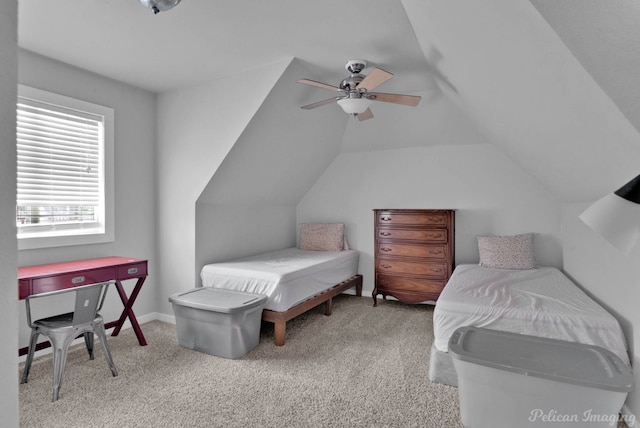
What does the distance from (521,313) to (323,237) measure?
2.88m

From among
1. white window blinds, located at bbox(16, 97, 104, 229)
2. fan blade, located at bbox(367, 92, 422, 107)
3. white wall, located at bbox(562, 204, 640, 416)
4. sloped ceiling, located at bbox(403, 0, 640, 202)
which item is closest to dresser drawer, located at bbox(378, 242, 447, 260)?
white wall, located at bbox(562, 204, 640, 416)

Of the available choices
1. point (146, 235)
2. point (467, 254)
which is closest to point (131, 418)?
point (146, 235)

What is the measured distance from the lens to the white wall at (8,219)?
121 cm

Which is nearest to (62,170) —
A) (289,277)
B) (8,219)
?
(8,219)

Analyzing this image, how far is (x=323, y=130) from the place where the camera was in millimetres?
4258

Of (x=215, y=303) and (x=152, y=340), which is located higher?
(x=215, y=303)

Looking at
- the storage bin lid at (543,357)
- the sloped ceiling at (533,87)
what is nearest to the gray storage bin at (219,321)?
the storage bin lid at (543,357)

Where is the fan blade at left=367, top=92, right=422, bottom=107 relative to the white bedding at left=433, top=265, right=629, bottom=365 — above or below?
above

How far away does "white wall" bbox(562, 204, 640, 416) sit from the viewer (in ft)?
6.15

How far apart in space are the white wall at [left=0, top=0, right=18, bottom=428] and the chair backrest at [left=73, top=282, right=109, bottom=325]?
103 cm

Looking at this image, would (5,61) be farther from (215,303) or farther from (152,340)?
(152,340)

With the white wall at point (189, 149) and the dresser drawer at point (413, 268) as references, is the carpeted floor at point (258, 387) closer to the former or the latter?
the white wall at point (189, 149)

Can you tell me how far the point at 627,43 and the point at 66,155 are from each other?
3.79 metres

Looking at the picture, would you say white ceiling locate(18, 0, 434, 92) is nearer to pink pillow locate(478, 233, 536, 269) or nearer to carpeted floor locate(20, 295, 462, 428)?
pink pillow locate(478, 233, 536, 269)
